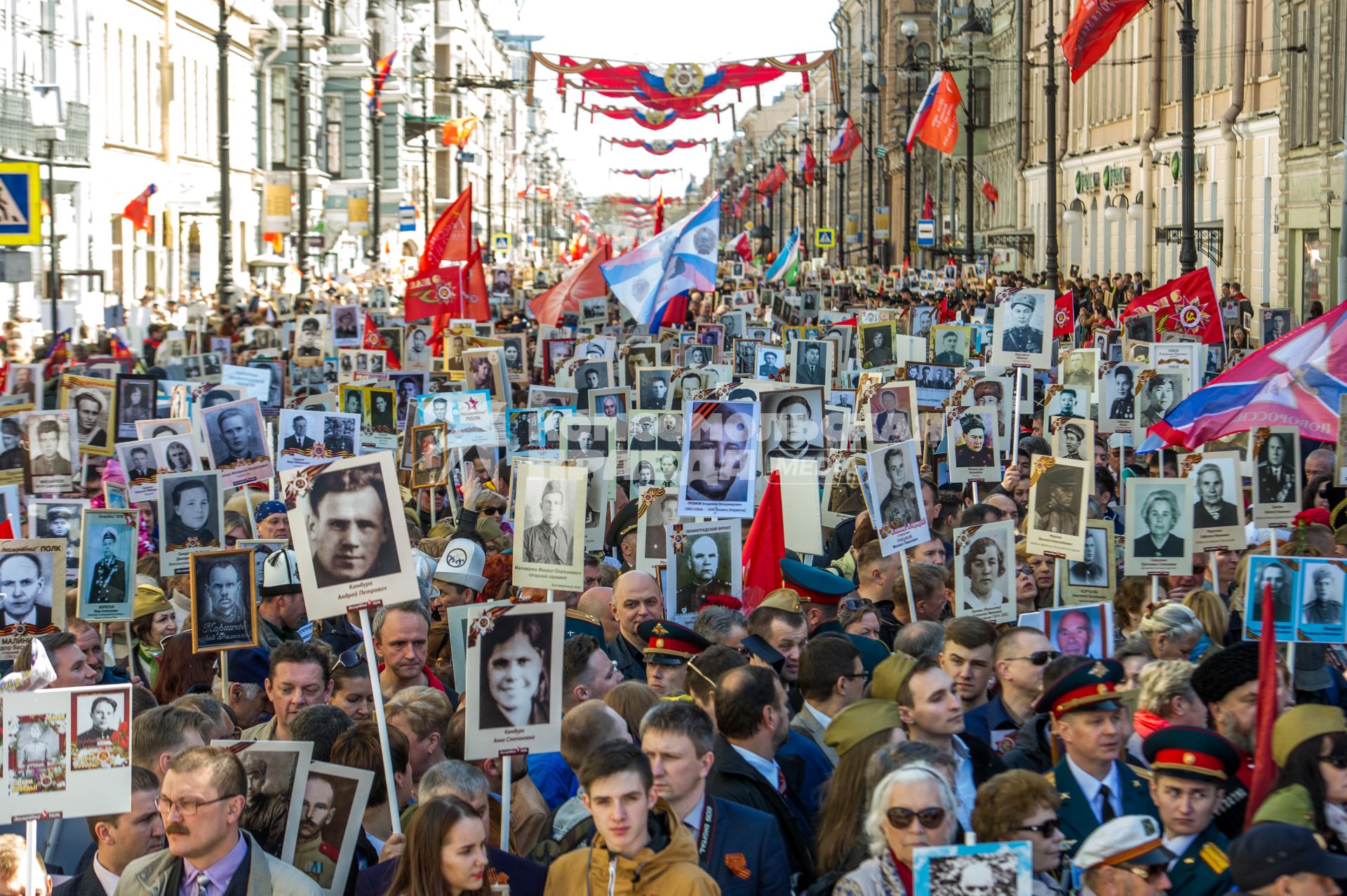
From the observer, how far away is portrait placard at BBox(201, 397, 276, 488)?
12.2 m

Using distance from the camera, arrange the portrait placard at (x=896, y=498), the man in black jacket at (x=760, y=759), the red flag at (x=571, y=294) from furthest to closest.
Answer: the red flag at (x=571, y=294)
the portrait placard at (x=896, y=498)
the man in black jacket at (x=760, y=759)

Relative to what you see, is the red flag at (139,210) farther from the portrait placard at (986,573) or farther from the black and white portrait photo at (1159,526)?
the black and white portrait photo at (1159,526)

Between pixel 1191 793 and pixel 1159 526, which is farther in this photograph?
pixel 1159 526

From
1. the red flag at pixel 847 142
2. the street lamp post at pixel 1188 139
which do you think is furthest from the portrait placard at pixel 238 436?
the red flag at pixel 847 142

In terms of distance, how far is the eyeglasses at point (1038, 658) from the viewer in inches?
275

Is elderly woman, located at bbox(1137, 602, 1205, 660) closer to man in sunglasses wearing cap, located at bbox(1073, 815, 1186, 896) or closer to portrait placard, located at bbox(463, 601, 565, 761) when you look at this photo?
portrait placard, located at bbox(463, 601, 565, 761)

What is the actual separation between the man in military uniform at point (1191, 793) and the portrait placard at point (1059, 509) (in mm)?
4283

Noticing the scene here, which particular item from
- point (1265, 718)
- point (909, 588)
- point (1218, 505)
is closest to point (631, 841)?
point (1265, 718)

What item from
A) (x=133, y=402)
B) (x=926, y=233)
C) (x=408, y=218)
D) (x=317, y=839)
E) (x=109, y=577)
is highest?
(x=408, y=218)

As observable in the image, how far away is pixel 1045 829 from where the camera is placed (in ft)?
17.0

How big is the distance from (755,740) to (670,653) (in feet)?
4.01

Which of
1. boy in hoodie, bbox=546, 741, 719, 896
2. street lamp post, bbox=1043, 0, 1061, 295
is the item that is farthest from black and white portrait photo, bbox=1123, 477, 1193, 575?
street lamp post, bbox=1043, 0, 1061, 295

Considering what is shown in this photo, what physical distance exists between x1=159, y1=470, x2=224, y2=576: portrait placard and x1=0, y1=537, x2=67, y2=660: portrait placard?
1558 mm

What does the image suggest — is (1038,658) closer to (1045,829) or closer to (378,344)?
(1045,829)
